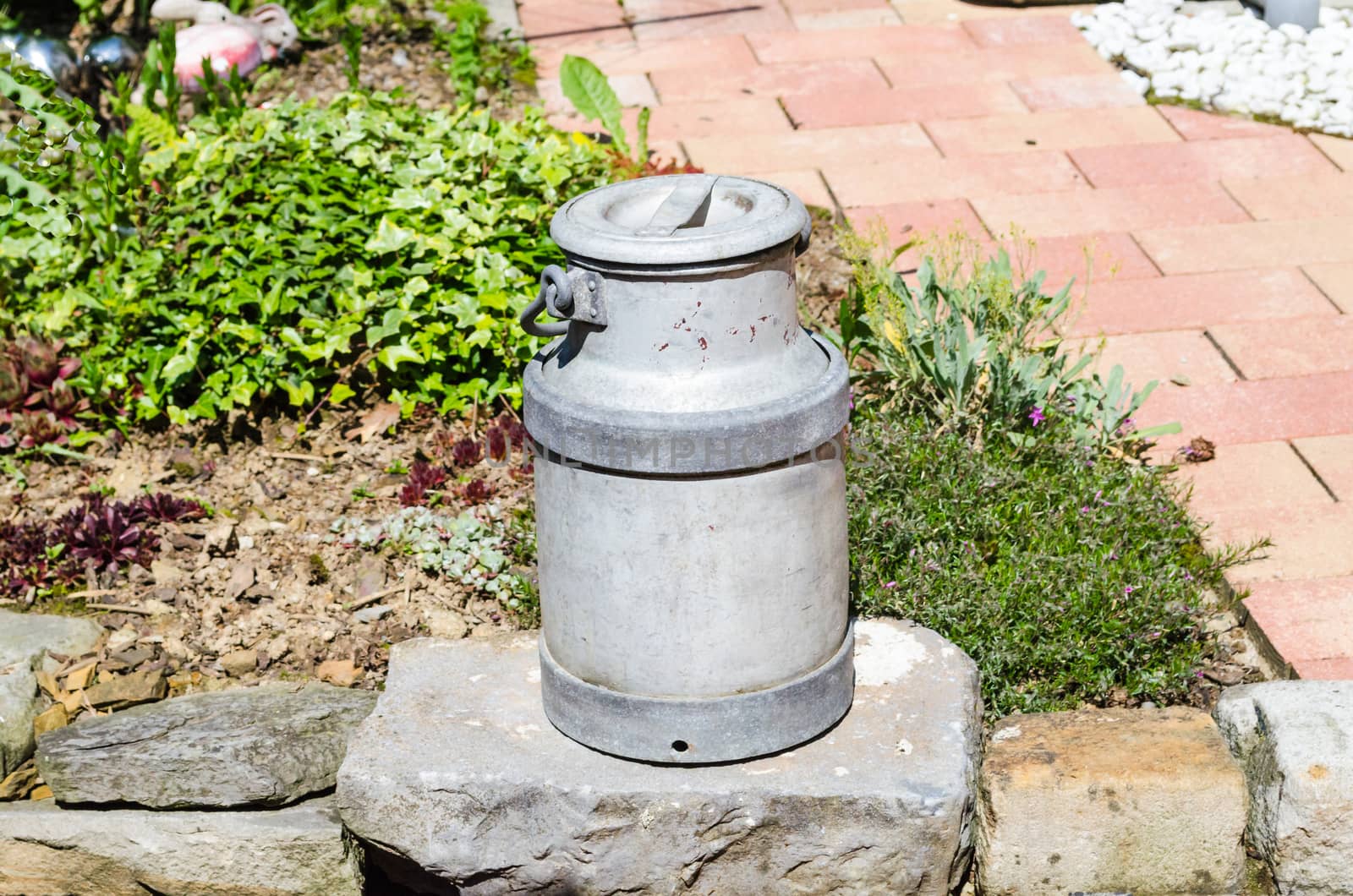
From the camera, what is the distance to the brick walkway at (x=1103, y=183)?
12.9ft

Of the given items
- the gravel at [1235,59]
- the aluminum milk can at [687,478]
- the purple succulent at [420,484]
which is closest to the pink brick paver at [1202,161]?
the gravel at [1235,59]

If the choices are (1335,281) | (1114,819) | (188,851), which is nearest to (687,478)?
(1114,819)

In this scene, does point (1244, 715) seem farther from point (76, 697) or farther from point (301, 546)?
point (76, 697)

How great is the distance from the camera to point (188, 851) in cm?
294

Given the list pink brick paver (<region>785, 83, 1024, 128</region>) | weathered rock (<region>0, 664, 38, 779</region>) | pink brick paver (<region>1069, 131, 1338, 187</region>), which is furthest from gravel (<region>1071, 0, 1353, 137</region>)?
weathered rock (<region>0, 664, 38, 779</region>)

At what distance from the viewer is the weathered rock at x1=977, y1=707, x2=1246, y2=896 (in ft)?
9.33

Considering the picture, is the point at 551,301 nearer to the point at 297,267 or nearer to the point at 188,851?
the point at 188,851

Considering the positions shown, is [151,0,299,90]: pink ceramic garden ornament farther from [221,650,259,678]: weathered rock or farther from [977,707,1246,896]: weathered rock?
[977,707,1246,896]: weathered rock

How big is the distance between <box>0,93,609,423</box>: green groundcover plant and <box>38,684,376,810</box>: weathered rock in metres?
1.18

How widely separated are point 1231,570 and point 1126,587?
433mm

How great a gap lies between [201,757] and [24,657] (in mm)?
697

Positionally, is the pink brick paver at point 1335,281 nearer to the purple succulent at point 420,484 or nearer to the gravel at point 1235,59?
the gravel at point 1235,59

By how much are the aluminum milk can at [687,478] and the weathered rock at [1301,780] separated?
84 centimetres

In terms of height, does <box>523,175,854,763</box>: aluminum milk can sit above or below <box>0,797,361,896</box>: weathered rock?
above
